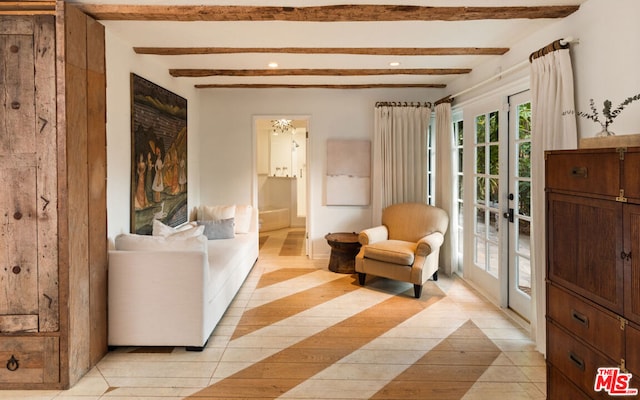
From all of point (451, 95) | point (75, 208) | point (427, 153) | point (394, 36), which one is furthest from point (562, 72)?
point (75, 208)

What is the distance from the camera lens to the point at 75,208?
8.38ft

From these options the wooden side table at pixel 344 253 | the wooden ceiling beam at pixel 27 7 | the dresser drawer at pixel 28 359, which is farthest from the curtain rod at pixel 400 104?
the dresser drawer at pixel 28 359

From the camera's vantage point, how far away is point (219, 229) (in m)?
5.00

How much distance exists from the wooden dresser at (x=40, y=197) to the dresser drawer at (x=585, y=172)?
108 inches

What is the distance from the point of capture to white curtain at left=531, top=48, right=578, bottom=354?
2734mm

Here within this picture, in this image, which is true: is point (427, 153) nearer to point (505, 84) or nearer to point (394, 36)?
point (505, 84)

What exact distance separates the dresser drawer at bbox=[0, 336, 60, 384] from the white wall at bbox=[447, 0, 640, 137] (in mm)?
3585

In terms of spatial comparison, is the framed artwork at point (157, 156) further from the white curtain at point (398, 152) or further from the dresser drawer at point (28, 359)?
the white curtain at point (398, 152)

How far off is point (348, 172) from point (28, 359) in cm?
411

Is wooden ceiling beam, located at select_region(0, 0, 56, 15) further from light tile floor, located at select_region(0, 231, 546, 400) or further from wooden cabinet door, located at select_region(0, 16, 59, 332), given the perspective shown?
light tile floor, located at select_region(0, 231, 546, 400)

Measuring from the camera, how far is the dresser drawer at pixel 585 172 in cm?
171

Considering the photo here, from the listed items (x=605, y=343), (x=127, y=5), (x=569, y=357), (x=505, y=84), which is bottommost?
(x=569, y=357)

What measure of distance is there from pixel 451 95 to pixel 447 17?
2.46m

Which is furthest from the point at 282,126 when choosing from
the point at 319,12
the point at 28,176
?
the point at 28,176
